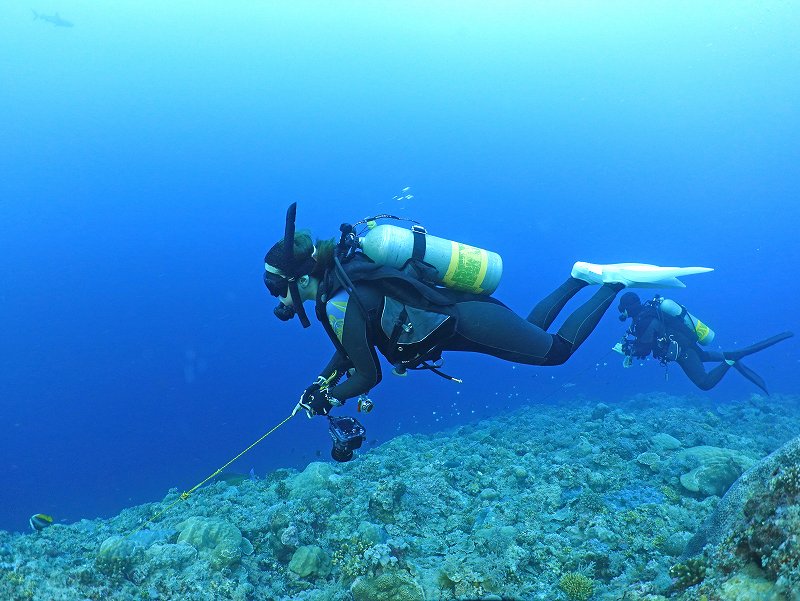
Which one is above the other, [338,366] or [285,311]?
[285,311]

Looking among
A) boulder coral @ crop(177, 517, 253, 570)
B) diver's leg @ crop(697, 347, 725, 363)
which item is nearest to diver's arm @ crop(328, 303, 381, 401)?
boulder coral @ crop(177, 517, 253, 570)

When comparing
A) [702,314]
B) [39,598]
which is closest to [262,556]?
[39,598]

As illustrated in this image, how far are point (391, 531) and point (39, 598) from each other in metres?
3.93

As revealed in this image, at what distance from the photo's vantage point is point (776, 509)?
3010 mm

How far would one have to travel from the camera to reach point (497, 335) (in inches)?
231

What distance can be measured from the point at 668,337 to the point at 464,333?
10.3 meters

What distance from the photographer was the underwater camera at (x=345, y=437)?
498 cm

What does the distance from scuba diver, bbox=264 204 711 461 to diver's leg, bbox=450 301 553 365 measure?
1 cm

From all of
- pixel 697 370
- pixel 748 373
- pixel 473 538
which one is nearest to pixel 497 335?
pixel 473 538

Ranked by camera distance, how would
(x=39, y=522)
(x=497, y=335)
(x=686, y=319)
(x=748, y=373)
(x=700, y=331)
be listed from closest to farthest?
(x=497, y=335) → (x=39, y=522) → (x=686, y=319) → (x=700, y=331) → (x=748, y=373)

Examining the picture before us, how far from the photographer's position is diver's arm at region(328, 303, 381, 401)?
482 centimetres

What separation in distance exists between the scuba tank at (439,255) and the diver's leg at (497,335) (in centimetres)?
30

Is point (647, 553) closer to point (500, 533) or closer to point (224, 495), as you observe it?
point (500, 533)

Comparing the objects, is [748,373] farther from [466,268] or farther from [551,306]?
[466,268]
